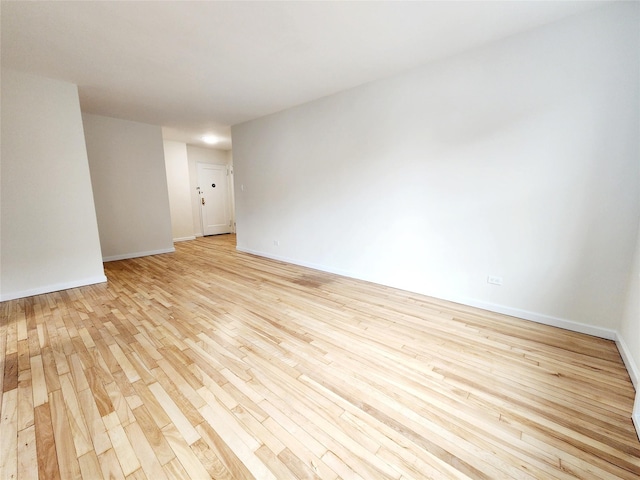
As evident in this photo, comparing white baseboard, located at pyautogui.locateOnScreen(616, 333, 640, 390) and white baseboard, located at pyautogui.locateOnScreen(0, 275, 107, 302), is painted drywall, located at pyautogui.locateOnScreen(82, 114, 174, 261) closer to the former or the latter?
white baseboard, located at pyautogui.locateOnScreen(0, 275, 107, 302)

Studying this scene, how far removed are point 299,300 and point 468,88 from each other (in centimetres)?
308

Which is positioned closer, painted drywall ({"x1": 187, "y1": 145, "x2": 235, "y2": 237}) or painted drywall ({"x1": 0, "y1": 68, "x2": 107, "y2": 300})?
painted drywall ({"x1": 0, "y1": 68, "x2": 107, "y2": 300})

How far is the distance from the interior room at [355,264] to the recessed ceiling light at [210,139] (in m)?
2.06

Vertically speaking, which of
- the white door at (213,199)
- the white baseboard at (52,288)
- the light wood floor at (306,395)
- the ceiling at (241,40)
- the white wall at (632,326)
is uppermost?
the ceiling at (241,40)

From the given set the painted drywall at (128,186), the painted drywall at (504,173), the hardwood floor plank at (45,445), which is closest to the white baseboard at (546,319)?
the painted drywall at (504,173)

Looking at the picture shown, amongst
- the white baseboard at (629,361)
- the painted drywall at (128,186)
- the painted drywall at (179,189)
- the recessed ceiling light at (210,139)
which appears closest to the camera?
the white baseboard at (629,361)

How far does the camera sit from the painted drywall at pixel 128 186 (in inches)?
185

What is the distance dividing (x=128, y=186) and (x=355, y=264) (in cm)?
491

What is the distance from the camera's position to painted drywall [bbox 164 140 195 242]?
675 cm

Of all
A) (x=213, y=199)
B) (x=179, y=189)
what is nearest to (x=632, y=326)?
(x=179, y=189)

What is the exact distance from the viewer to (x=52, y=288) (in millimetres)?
3383

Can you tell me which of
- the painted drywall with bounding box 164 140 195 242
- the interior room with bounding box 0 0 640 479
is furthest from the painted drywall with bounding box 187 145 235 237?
the interior room with bounding box 0 0 640 479

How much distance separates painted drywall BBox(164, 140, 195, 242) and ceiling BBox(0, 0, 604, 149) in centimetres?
315

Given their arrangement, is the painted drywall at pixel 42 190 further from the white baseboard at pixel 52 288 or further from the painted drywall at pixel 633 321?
the painted drywall at pixel 633 321
